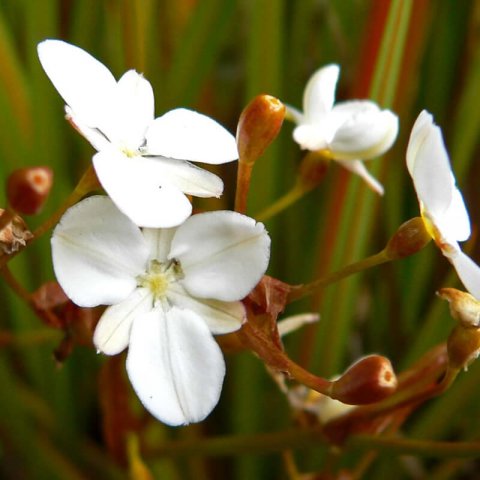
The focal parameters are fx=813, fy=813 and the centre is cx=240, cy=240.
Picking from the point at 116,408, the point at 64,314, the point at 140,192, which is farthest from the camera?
the point at 116,408

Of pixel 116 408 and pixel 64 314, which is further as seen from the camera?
pixel 116 408

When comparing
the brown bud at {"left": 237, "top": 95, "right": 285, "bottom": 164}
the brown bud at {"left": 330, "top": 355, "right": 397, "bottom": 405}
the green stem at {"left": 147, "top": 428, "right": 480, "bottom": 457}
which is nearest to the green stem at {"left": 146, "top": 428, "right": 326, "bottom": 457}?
the green stem at {"left": 147, "top": 428, "right": 480, "bottom": 457}

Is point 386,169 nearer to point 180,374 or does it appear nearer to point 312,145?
point 312,145

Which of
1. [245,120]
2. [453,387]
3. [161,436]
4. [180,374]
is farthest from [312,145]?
[161,436]

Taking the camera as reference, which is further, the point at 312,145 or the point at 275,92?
the point at 275,92

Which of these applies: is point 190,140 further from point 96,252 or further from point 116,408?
point 116,408

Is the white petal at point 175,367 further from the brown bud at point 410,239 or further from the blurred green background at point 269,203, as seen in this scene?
the blurred green background at point 269,203

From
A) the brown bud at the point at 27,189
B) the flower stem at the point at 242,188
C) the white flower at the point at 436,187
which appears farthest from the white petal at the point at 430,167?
the brown bud at the point at 27,189

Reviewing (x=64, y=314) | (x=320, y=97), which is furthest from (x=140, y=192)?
(x=320, y=97)
